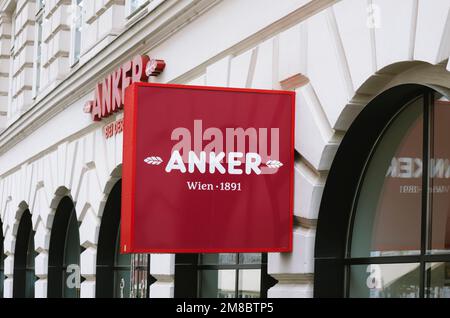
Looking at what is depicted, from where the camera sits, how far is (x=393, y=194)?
8.09 metres

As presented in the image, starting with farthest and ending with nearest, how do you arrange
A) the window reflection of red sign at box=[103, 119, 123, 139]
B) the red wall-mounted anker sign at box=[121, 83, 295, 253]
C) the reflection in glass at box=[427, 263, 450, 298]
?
the window reflection of red sign at box=[103, 119, 123, 139] < the red wall-mounted anker sign at box=[121, 83, 295, 253] < the reflection in glass at box=[427, 263, 450, 298]

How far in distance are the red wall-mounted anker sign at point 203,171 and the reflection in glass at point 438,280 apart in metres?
1.60

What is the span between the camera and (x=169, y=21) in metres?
12.1

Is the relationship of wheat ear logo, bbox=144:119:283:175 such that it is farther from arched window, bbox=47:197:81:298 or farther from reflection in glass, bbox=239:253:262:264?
arched window, bbox=47:197:81:298

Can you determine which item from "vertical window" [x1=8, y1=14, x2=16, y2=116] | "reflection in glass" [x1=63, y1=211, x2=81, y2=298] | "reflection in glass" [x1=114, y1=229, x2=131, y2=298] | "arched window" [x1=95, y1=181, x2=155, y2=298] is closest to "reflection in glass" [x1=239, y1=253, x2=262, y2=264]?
"arched window" [x1=95, y1=181, x2=155, y2=298]

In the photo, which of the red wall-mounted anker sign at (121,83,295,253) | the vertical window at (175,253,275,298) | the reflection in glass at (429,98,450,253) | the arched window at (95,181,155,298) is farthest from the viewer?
the arched window at (95,181,155,298)

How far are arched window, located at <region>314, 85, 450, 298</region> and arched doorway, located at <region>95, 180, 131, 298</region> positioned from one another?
640 cm

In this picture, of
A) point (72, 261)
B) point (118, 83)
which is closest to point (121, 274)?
point (118, 83)

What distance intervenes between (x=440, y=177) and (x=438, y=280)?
76 centimetres

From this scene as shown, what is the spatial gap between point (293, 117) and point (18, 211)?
13859mm

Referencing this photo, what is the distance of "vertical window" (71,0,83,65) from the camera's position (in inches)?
696

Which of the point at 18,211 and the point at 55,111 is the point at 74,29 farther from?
the point at 18,211

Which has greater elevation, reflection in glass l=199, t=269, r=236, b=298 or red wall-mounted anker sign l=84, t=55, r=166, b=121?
red wall-mounted anker sign l=84, t=55, r=166, b=121

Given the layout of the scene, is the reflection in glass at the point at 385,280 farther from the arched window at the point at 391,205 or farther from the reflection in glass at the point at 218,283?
the reflection in glass at the point at 218,283
